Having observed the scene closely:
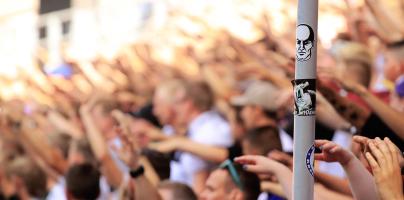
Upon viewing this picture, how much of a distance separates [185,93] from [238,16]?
0.82m

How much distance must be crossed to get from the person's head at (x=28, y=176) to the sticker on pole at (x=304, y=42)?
214 inches

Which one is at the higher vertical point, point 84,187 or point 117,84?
point 117,84

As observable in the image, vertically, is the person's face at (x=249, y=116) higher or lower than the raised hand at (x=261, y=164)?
higher

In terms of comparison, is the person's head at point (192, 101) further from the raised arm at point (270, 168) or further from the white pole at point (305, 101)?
the white pole at point (305, 101)

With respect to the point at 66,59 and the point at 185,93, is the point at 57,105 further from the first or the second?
the point at 185,93

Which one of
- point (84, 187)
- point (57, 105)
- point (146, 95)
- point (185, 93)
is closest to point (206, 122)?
point (185, 93)

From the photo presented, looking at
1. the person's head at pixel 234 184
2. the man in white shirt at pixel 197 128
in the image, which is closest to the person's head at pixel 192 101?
the man in white shirt at pixel 197 128

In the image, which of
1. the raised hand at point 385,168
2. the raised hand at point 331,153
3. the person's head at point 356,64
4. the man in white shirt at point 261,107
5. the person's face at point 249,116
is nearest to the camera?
the raised hand at point 385,168

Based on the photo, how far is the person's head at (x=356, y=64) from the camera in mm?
5770

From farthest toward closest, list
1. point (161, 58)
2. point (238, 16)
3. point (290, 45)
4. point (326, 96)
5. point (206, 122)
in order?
point (161, 58)
point (238, 16)
point (206, 122)
point (290, 45)
point (326, 96)

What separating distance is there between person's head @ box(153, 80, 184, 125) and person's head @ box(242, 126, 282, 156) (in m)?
1.16

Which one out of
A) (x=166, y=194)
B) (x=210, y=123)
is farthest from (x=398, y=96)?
(x=166, y=194)

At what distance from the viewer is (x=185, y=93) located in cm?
716

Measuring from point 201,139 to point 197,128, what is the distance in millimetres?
139
